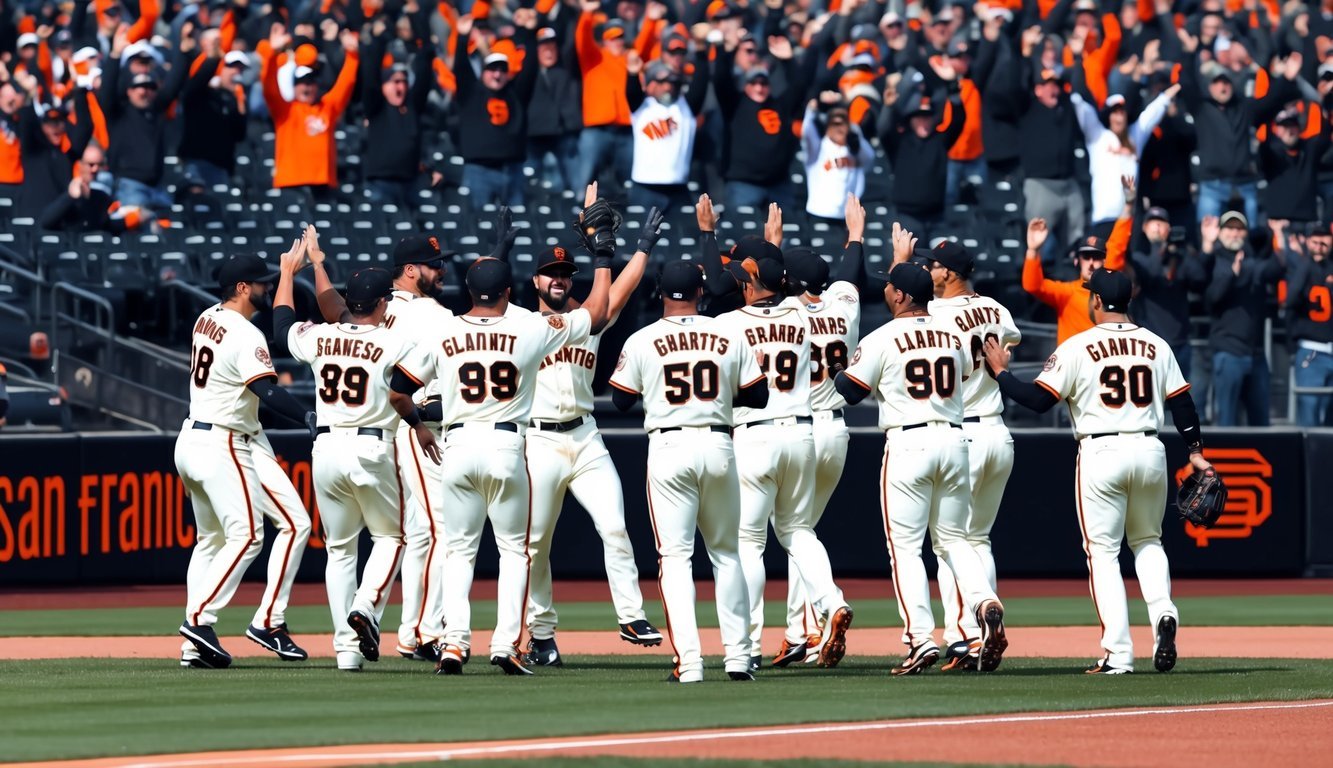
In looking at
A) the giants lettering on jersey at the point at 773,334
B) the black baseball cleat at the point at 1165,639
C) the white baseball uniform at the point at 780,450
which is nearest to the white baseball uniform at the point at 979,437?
the white baseball uniform at the point at 780,450

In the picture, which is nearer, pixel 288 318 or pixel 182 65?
pixel 288 318

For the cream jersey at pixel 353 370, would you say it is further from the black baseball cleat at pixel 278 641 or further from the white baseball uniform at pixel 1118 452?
the white baseball uniform at pixel 1118 452

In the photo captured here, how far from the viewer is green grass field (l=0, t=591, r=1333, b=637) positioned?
47.2ft

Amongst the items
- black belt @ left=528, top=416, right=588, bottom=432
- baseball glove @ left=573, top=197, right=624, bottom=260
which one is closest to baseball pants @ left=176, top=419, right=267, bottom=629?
black belt @ left=528, top=416, right=588, bottom=432

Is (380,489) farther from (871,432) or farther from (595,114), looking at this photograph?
→ (595,114)

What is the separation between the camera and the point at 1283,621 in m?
14.8

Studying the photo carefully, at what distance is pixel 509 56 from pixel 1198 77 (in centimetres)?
696

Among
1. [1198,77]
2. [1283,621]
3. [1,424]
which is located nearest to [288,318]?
[1,424]

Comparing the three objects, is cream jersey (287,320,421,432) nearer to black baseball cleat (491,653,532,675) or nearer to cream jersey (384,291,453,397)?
cream jersey (384,291,453,397)

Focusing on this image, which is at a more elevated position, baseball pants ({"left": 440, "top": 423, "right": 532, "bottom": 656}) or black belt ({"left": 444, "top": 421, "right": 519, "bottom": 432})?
black belt ({"left": 444, "top": 421, "right": 519, "bottom": 432})

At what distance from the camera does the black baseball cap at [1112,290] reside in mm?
10562

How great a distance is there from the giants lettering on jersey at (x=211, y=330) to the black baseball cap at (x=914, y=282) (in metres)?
3.48

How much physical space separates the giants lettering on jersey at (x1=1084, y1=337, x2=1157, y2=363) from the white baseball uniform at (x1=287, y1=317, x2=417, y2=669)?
3.49 meters

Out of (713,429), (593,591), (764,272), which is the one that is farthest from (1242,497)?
(713,429)
